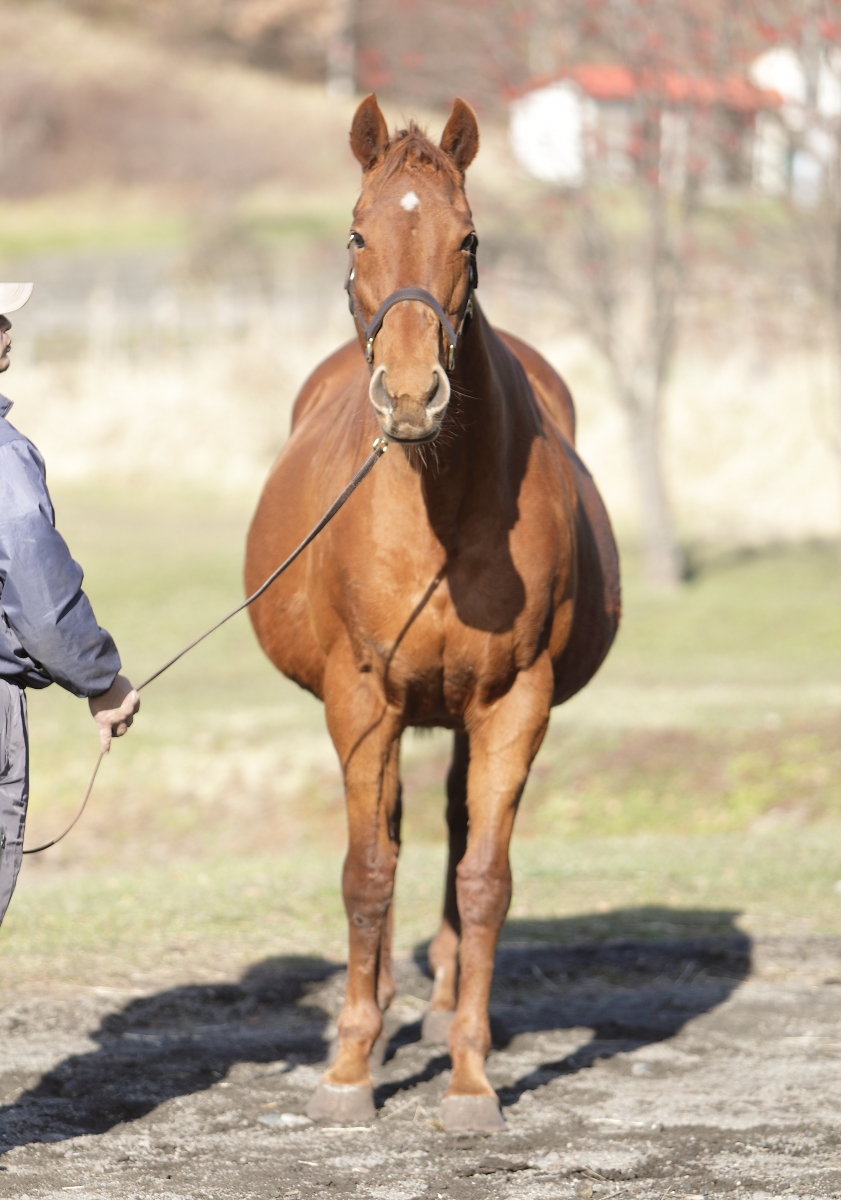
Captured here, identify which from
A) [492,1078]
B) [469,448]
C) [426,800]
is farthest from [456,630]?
[426,800]

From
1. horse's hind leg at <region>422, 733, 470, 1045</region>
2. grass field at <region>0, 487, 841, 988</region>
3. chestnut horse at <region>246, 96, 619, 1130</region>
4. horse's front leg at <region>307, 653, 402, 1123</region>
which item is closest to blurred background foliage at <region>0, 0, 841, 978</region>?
grass field at <region>0, 487, 841, 988</region>

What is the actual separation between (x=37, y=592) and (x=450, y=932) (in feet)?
9.06

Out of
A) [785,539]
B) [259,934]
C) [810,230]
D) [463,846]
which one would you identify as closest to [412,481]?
[463,846]

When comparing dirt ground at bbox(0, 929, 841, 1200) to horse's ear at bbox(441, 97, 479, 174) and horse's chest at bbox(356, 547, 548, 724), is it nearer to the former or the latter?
horse's chest at bbox(356, 547, 548, 724)

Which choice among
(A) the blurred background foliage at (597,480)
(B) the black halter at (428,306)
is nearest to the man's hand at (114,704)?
(B) the black halter at (428,306)

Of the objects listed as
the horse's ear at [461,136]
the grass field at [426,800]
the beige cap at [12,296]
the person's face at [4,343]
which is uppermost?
the horse's ear at [461,136]

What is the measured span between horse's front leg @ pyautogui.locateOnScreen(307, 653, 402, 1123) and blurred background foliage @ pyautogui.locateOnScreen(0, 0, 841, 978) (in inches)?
78.3

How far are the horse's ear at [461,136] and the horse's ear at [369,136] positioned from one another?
0.19 meters

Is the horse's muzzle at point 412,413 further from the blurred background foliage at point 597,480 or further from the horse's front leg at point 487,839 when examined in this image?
the blurred background foliage at point 597,480

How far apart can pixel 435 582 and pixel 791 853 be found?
4953 mm

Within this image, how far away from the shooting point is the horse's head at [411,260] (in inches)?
149

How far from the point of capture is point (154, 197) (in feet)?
174

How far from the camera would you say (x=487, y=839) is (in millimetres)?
A: 4742

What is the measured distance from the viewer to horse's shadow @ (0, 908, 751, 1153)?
4.86m
